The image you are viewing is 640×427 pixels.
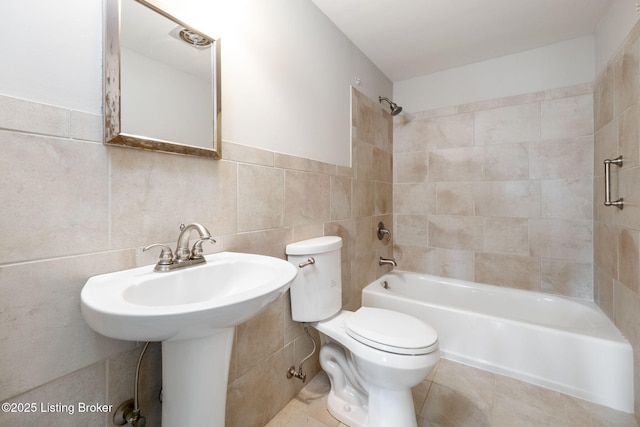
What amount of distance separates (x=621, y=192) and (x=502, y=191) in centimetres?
77

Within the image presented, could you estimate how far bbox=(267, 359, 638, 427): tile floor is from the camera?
1302 millimetres

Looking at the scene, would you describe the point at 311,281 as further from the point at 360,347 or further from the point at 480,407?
the point at 480,407

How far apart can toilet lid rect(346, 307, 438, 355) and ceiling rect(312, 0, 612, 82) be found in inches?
72.7

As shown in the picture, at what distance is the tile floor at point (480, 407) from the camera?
4.27ft

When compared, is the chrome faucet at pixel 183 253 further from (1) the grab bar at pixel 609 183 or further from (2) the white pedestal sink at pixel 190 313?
(1) the grab bar at pixel 609 183

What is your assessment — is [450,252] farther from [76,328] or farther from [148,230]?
[76,328]

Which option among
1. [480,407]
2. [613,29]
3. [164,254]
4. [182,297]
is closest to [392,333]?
[480,407]

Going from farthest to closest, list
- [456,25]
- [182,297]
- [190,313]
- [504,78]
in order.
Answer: [504,78] < [456,25] < [182,297] < [190,313]

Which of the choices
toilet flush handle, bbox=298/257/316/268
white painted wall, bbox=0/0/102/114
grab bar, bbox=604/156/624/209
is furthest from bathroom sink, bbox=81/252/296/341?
grab bar, bbox=604/156/624/209

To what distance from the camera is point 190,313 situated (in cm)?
53

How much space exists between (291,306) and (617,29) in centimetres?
249

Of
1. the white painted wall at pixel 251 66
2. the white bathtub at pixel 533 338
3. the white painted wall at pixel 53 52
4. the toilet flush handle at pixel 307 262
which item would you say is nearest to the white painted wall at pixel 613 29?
the white painted wall at pixel 251 66

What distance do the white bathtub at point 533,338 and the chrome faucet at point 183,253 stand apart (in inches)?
60.3

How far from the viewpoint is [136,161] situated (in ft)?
2.72
